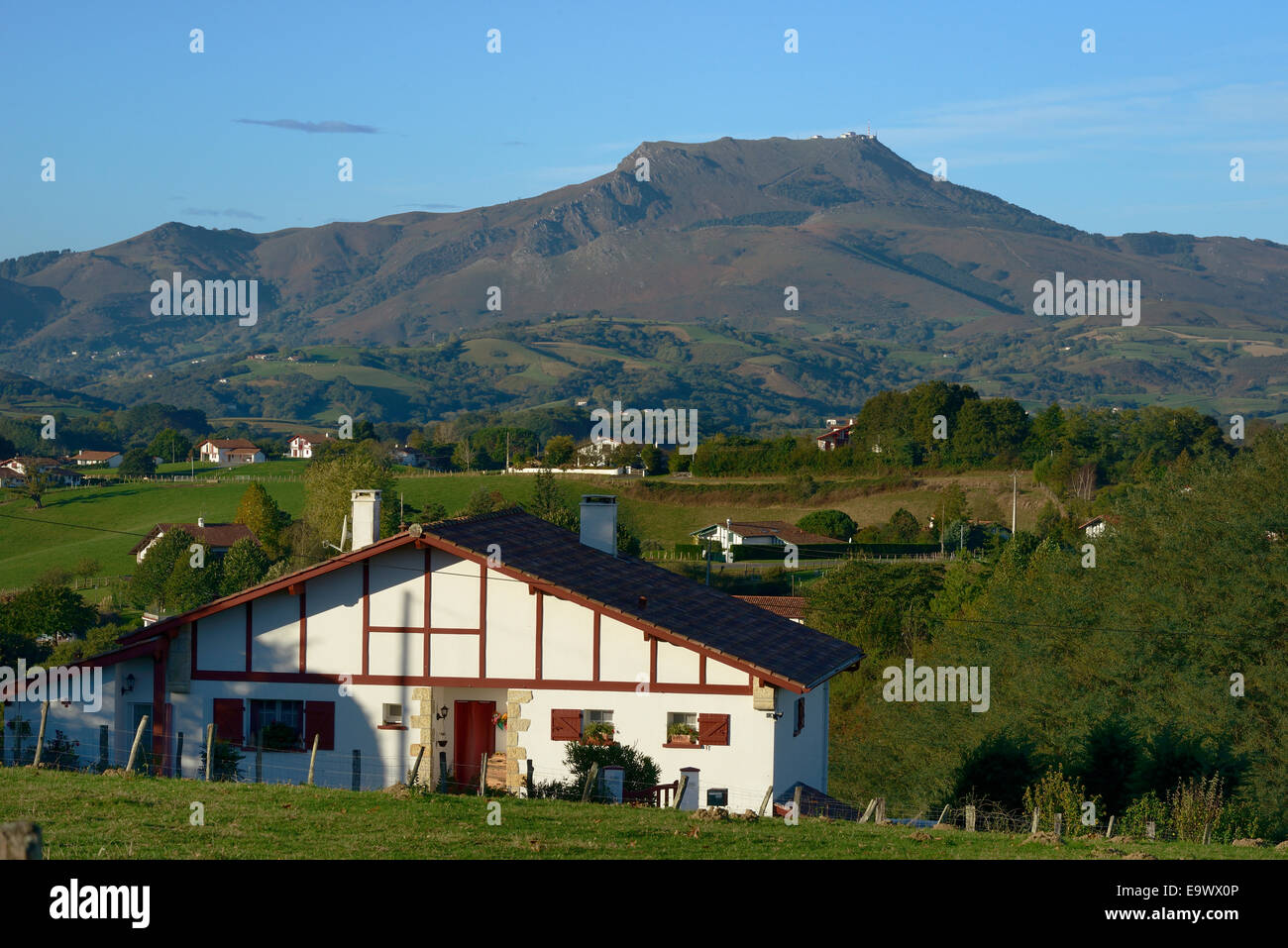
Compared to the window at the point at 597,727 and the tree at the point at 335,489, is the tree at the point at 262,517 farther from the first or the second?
the window at the point at 597,727

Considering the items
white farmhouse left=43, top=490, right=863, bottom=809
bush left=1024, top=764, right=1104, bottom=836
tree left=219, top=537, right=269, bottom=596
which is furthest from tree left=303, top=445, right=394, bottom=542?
bush left=1024, top=764, right=1104, bottom=836

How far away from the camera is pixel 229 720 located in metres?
24.1

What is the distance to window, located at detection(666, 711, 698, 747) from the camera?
22.9 meters

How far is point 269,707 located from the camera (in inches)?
955

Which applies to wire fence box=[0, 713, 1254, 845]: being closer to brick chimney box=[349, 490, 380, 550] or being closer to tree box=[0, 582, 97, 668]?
brick chimney box=[349, 490, 380, 550]

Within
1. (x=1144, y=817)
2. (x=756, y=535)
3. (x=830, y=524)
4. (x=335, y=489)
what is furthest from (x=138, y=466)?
(x=1144, y=817)

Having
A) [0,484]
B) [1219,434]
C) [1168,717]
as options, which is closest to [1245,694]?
[1168,717]

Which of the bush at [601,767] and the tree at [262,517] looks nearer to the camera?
the bush at [601,767]

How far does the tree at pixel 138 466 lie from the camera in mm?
146875

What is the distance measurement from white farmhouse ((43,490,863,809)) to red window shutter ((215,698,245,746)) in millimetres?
25

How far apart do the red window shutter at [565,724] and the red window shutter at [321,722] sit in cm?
389
